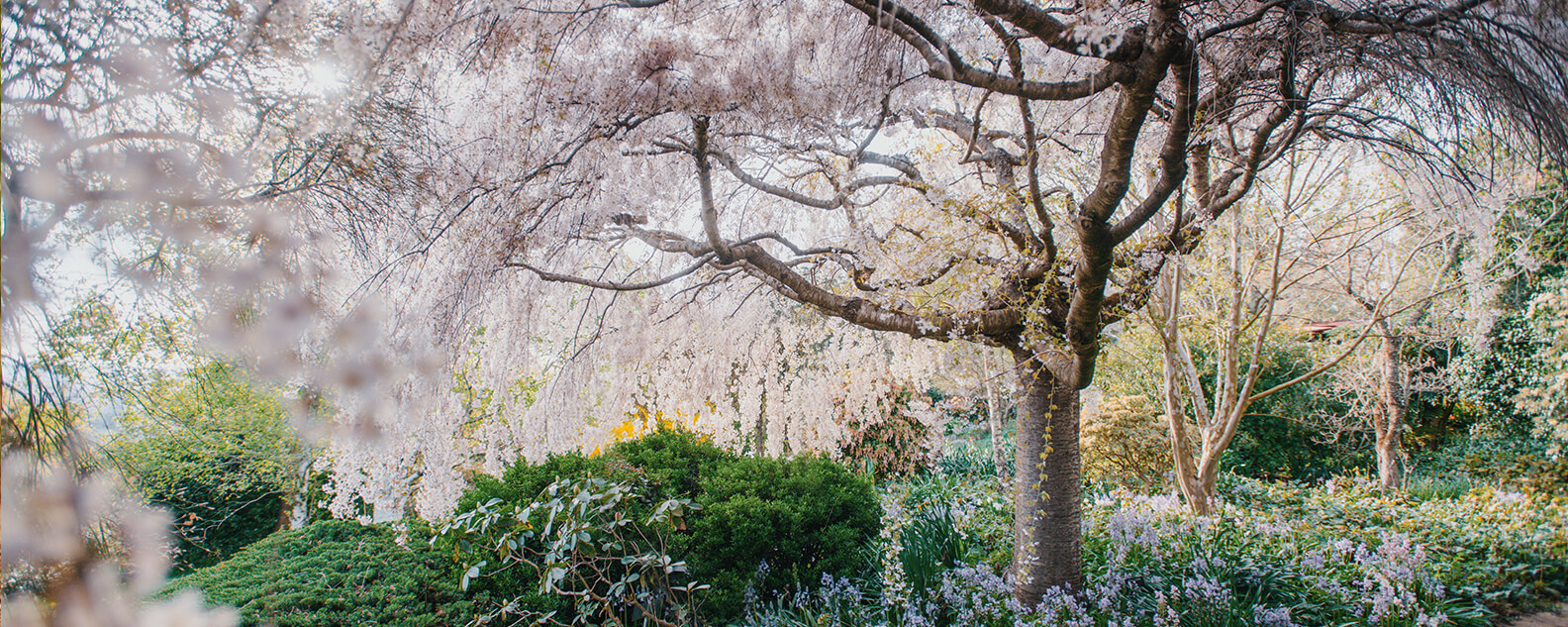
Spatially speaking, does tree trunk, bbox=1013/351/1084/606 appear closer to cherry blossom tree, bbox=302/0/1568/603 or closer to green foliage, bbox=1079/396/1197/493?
cherry blossom tree, bbox=302/0/1568/603

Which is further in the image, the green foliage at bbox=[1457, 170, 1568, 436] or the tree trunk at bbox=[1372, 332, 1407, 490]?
the tree trunk at bbox=[1372, 332, 1407, 490]

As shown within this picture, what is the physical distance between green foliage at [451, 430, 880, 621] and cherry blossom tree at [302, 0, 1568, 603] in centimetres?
103

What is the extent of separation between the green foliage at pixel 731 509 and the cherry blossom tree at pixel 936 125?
103 centimetres

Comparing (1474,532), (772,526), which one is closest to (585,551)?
(772,526)

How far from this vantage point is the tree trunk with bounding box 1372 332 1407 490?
278 inches

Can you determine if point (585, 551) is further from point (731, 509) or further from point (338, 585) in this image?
point (338, 585)

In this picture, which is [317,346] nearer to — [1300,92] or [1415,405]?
[1300,92]

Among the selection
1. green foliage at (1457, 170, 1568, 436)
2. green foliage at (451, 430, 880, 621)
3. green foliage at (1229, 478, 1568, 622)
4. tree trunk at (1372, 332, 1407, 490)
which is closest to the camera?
green foliage at (451, 430, 880, 621)

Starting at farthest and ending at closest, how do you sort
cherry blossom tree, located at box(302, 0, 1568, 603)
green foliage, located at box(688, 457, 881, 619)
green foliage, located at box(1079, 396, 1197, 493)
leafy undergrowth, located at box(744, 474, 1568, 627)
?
green foliage, located at box(1079, 396, 1197, 493) < green foliage, located at box(688, 457, 881, 619) < leafy undergrowth, located at box(744, 474, 1568, 627) < cherry blossom tree, located at box(302, 0, 1568, 603)

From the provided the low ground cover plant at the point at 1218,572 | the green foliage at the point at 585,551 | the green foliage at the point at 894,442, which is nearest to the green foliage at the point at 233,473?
the green foliage at the point at 585,551

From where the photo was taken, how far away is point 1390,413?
707 centimetres

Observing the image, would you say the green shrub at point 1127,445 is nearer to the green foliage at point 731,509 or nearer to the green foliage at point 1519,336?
the green foliage at point 1519,336

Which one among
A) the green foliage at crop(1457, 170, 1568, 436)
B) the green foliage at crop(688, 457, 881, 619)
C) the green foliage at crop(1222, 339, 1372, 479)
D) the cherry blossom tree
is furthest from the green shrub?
the green foliage at crop(688, 457, 881, 619)

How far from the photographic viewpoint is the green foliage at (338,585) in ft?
8.45
